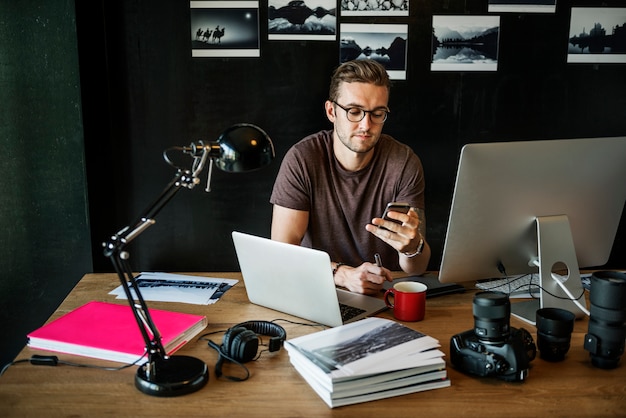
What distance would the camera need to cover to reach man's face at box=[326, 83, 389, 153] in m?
2.15

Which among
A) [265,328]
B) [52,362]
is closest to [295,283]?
[265,328]

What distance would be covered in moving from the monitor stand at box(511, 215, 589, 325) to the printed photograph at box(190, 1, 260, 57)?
1604 mm

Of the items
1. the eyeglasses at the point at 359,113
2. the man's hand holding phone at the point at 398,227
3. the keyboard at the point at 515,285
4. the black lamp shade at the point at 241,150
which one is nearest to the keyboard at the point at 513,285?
A: the keyboard at the point at 515,285

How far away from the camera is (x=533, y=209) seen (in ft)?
5.25

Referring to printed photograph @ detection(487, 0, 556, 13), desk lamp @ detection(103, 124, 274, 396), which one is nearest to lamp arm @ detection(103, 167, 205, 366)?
desk lamp @ detection(103, 124, 274, 396)

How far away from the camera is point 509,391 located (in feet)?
4.03

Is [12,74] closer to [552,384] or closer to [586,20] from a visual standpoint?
[552,384]

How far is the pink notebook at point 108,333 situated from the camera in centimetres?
136

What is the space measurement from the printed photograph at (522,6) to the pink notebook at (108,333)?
2.03 meters

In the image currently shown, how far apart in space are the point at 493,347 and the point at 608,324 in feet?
0.94

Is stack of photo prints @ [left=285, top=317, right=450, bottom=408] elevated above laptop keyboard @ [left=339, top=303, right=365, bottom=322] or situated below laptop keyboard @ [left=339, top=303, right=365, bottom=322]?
above

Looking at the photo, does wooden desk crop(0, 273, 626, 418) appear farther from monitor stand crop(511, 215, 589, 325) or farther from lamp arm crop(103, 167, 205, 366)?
monitor stand crop(511, 215, 589, 325)

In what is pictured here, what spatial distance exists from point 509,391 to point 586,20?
7.08 feet

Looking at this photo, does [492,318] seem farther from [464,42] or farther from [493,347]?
[464,42]
